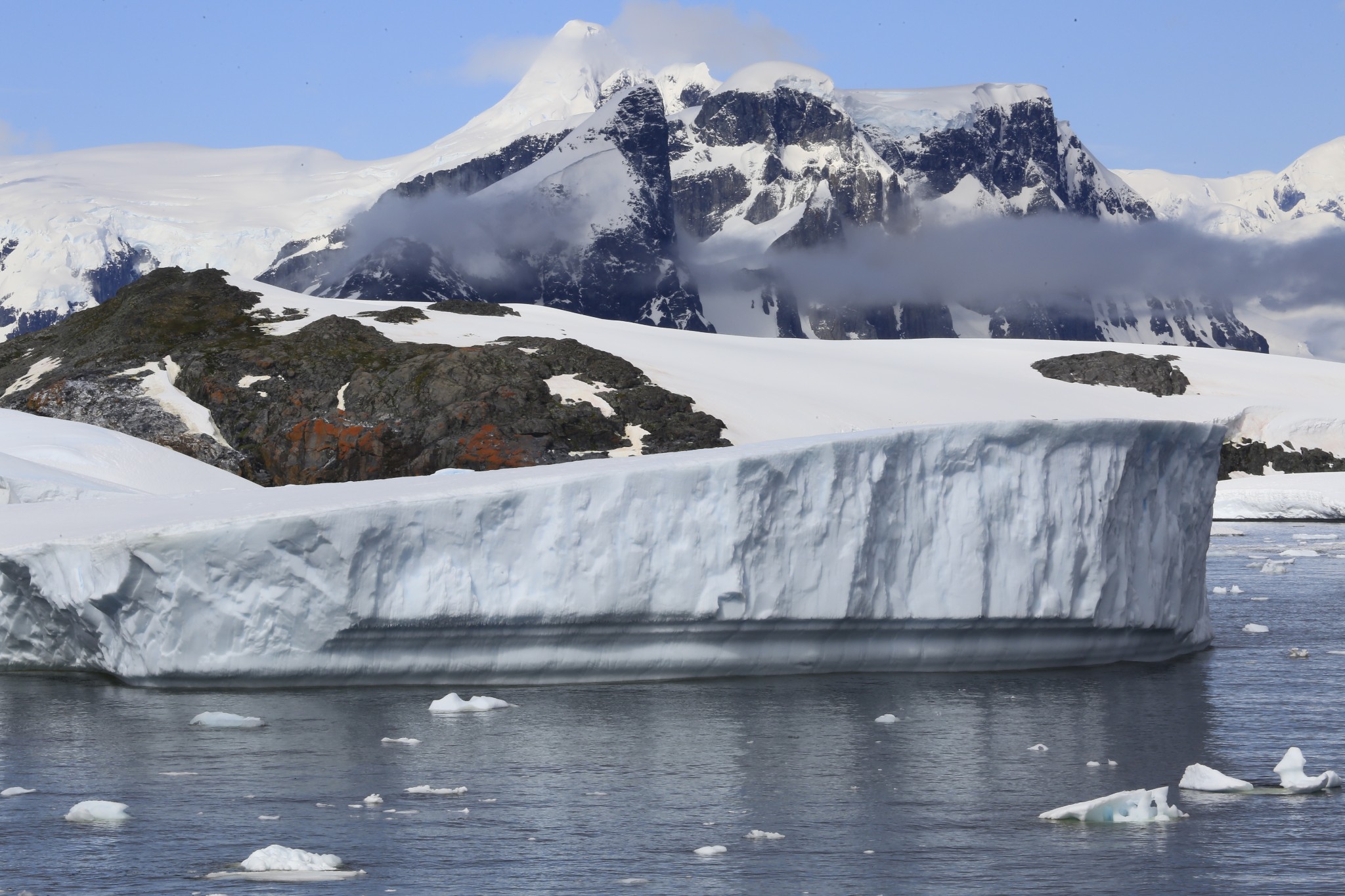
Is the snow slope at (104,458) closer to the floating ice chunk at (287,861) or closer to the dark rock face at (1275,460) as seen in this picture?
the floating ice chunk at (287,861)

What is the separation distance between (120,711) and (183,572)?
4.92ft

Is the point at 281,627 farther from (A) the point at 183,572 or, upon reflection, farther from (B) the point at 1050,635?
(B) the point at 1050,635

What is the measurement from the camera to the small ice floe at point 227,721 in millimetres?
12727

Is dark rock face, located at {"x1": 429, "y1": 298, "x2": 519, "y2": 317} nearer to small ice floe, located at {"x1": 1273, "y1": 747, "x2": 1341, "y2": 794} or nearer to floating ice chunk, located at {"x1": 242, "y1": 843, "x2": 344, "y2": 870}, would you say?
small ice floe, located at {"x1": 1273, "y1": 747, "x2": 1341, "y2": 794}

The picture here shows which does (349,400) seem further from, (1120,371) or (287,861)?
(287,861)

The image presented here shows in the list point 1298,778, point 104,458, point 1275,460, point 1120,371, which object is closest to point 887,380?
point 1120,371

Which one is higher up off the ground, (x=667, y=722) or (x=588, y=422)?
(x=588, y=422)

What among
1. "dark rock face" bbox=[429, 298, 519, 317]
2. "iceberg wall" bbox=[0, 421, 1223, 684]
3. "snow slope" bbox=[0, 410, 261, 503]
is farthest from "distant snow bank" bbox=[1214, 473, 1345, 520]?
"iceberg wall" bbox=[0, 421, 1223, 684]

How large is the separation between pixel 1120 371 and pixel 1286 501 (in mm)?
22301

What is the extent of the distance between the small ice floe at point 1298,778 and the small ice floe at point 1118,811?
126 cm

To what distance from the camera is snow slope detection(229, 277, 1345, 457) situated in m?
60.6

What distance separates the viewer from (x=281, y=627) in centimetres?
1461

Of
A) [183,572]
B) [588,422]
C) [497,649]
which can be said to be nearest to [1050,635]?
[497,649]

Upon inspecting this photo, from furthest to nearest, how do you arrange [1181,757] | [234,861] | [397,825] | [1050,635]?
[1050,635], [1181,757], [397,825], [234,861]
